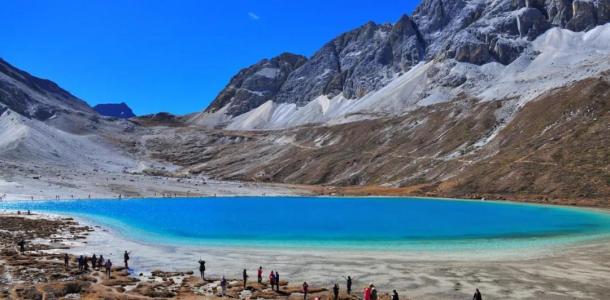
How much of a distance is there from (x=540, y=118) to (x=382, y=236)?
9088cm

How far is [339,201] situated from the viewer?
123 m

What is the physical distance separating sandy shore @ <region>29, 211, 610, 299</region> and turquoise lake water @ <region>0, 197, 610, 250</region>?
5283 mm

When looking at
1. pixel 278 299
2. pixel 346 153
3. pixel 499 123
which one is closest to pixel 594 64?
pixel 499 123

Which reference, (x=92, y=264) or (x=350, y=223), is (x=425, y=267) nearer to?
(x=92, y=264)

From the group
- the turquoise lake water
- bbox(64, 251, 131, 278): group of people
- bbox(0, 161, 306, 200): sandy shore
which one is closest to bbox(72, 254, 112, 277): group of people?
bbox(64, 251, 131, 278): group of people

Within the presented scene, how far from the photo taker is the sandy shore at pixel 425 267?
120ft

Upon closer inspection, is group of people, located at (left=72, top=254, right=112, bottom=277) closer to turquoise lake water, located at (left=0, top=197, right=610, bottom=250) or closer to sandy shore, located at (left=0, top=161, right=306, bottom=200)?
turquoise lake water, located at (left=0, top=197, right=610, bottom=250)

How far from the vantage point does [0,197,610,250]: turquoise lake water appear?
197 feet

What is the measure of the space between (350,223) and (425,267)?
111 ft

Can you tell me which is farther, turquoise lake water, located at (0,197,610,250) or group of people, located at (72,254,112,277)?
turquoise lake water, located at (0,197,610,250)

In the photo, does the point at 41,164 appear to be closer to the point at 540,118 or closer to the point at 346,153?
the point at 346,153

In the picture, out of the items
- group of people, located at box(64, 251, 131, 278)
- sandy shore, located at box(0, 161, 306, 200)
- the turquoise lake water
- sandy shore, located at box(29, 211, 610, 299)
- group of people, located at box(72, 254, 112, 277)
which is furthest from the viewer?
sandy shore, located at box(0, 161, 306, 200)

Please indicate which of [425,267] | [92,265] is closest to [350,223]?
[425,267]

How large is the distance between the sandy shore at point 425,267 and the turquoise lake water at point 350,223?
5.28 m
